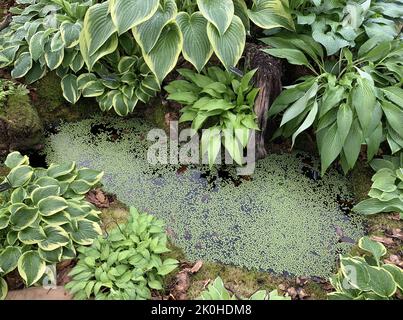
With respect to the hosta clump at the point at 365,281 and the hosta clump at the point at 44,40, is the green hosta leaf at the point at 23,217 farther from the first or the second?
the hosta clump at the point at 365,281

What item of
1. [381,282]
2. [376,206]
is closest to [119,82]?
[376,206]

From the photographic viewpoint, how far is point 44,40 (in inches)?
117

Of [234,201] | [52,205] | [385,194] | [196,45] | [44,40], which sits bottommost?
[234,201]

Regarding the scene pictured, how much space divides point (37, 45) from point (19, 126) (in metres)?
0.55

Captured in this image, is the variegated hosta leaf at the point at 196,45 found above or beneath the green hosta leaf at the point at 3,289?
above

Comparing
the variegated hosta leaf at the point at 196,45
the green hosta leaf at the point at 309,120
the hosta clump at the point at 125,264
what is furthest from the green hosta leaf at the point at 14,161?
the green hosta leaf at the point at 309,120

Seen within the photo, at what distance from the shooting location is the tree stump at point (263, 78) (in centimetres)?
275

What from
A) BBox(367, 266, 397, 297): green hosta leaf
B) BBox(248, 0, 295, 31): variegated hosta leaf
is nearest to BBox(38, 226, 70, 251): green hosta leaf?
BBox(367, 266, 397, 297): green hosta leaf

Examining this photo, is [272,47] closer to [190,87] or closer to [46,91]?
[190,87]

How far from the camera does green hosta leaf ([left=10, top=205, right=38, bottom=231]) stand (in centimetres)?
218

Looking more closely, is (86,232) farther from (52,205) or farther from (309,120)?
(309,120)

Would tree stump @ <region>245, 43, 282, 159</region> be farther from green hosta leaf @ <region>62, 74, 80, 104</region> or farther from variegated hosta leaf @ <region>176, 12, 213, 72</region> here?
green hosta leaf @ <region>62, 74, 80, 104</region>

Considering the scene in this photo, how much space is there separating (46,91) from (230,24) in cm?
134

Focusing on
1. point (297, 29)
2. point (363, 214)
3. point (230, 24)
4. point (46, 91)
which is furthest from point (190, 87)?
point (363, 214)
